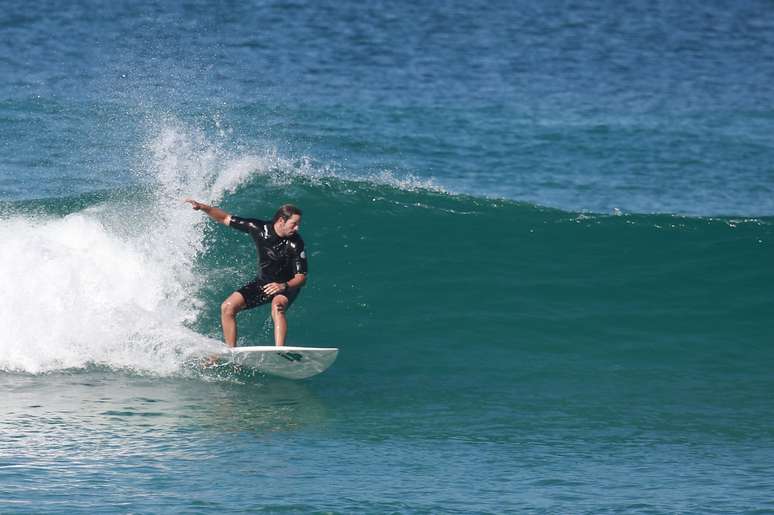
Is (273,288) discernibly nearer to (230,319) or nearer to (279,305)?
→ (279,305)

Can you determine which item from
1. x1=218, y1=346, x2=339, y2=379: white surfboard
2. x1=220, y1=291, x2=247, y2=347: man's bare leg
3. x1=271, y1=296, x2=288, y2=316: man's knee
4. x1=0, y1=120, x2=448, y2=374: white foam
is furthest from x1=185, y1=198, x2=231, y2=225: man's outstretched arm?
x1=218, y1=346, x2=339, y2=379: white surfboard

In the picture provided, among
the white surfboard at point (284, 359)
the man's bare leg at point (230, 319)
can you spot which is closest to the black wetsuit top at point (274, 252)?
the man's bare leg at point (230, 319)

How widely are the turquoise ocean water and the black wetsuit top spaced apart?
2.92 ft

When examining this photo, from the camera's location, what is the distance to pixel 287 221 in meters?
11.0

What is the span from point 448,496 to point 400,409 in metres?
2.42

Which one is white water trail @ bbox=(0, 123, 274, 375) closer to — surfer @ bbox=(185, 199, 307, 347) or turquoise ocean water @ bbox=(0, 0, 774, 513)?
turquoise ocean water @ bbox=(0, 0, 774, 513)

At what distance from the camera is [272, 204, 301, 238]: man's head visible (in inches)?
432

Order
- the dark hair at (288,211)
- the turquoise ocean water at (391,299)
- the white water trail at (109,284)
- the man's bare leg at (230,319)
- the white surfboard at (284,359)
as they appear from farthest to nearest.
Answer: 1. the white water trail at (109,284)
2. the man's bare leg at (230,319)
3. the dark hair at (288,211)
4. the white surfboard at (284,359)
5. the turquoise ocean water at (391,299)

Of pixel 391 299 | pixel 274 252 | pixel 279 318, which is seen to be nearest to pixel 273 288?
pixel 279 318

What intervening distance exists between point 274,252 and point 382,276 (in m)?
3.51

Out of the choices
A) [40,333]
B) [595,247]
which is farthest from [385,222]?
[40,333]

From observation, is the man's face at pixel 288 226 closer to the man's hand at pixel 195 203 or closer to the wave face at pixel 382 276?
the man's hand at pixel 195 203

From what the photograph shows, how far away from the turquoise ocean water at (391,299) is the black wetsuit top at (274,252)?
89 cm

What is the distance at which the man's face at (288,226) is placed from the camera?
36.1 ft
